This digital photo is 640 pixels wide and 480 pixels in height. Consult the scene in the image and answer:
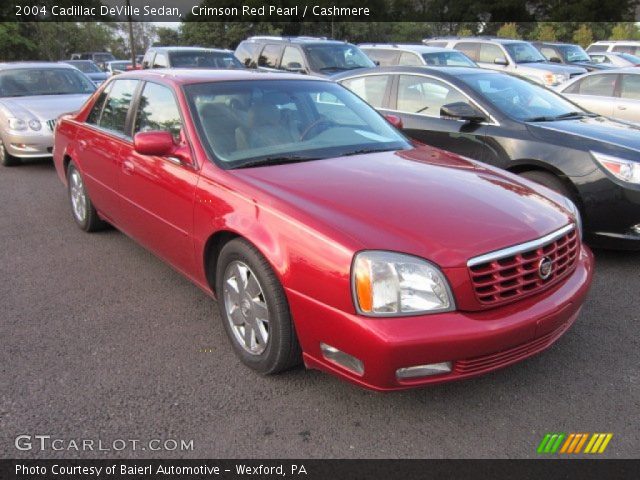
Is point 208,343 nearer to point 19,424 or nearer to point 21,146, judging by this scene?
point 19,424

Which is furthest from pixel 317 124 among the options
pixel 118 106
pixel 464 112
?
pixel 464 112

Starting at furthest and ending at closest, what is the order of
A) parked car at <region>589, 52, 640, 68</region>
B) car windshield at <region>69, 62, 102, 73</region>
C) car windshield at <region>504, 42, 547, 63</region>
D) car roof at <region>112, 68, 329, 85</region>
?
1. car windshield at <region>69, 62, 102, 73</region>
2. parked car at <region>589, 52, 640, 68</region>
3. car windshield at <region>504, 42, 547, 63</region>
4. car roof at <region>112, 68, 329, 85</region>

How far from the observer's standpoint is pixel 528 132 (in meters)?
5.03

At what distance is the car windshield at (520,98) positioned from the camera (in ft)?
17.6

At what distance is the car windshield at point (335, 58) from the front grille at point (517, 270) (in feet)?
30.2

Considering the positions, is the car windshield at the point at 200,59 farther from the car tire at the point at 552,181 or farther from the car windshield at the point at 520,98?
the car tire at the point at 552,181

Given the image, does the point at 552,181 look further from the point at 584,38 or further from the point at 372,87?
the point at 584,38

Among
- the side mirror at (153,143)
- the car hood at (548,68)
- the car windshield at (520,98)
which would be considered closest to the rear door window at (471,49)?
the car hood at (548,68)

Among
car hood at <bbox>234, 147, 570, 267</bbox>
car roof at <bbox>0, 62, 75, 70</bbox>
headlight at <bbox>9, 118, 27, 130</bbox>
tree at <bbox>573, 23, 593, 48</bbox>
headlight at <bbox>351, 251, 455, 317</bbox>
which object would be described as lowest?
headlight at <bbox>9, 118, 27, 130</bbox>

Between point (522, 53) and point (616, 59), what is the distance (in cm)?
504

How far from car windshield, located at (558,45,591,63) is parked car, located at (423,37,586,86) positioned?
2251 mm

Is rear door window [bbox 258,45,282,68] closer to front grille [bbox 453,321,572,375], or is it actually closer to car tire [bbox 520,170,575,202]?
car tire [bbox 520,170,575,202]
